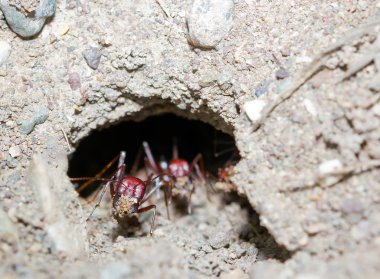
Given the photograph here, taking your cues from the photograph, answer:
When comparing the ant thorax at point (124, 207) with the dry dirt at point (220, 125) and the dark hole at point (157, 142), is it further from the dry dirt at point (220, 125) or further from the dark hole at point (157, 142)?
the dark hole at point (157, 142)

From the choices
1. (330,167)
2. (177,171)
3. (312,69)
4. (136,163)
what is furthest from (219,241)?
(136,163)

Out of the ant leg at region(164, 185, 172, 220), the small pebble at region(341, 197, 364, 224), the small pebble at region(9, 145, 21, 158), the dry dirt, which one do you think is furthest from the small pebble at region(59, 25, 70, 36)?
the small pebble at region(341, 197, 364, 224)

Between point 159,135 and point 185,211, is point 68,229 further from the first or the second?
point 159,135

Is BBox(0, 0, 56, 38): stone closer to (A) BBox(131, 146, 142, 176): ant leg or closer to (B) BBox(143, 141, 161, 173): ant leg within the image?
(B) BBox(143, 141, 161, 173): ant leg

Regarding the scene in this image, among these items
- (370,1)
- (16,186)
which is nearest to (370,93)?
(370,1)

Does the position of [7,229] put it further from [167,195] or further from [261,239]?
[167,195]

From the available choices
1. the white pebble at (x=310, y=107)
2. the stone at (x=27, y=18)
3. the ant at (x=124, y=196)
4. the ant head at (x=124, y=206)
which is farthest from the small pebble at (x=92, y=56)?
the white pebble at (x=310, y=107)
